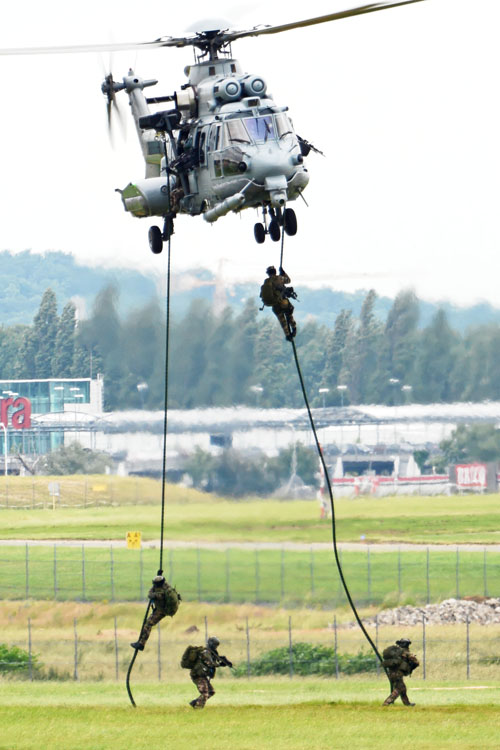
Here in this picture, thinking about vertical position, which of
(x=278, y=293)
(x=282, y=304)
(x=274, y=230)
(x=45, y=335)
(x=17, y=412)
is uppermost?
(x=45, y=335)

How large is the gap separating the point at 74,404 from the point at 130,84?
7864 centimetres

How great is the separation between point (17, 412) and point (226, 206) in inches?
3654

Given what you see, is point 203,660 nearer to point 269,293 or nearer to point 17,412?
point 269,293

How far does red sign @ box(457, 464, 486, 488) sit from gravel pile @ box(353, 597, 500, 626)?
24169 mm

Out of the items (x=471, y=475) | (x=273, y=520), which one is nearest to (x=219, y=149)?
(x=273, y=520)

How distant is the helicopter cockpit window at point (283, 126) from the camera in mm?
31094

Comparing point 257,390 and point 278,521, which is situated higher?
point 257,390

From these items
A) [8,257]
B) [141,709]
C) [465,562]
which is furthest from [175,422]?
[8,257]

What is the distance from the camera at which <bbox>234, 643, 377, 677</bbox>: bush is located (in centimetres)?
6122

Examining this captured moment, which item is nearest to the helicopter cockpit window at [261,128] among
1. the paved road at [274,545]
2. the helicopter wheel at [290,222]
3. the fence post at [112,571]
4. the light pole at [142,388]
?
the helicopter wheel at [290,222]

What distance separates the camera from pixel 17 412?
12162 cm

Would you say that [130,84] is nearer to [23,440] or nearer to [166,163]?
[166,163]

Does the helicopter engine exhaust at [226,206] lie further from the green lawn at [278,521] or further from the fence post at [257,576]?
the green lawn at [278,521]

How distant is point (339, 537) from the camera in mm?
90438
